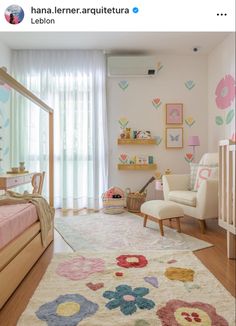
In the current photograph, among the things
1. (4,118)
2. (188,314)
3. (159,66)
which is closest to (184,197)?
(188,314)

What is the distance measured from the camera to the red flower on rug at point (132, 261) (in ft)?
6.64

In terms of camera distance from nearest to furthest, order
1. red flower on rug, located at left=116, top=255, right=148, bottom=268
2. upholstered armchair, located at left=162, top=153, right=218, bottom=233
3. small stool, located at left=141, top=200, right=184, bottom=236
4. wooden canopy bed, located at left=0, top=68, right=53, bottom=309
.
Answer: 1. wooden canopy bed, located at left=0, top=68, right=53, bottom=309
2. red flower on rug, located at left=116, top=255, right=148, bottom=268
3. small stool, located at left=141, top=200, right=184, bottom=236
4. upholstered armchair, located at left=162, top=153, right=218, bottom=233

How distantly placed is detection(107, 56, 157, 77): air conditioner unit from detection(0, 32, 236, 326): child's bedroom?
0.02m

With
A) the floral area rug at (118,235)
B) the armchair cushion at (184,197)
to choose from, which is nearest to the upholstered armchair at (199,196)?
the armchair cushion at (184,197)

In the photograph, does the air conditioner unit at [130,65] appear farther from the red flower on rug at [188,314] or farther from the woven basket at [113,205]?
the red flower on rug at [188,314]

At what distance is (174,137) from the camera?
4.60 m

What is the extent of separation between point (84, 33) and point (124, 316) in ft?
11.5

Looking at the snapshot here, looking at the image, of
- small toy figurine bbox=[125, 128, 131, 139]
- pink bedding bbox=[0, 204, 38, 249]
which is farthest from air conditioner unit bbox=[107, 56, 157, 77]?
pink bedding bbox=[0, 204, 38, 249]

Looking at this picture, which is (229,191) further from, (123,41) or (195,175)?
(123,41)

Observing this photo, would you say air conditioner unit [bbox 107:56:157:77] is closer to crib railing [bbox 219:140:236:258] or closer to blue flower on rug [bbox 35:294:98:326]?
crib railing [bbox 219:140:236:258]

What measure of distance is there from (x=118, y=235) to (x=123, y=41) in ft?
9.17

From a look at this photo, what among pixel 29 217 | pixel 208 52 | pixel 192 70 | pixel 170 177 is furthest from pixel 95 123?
pixel 29 217

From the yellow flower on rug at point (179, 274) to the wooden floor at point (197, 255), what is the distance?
0.58 feet

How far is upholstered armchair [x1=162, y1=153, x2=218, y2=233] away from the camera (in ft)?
9.60
